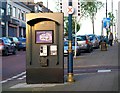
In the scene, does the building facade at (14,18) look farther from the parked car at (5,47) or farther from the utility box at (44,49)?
the utility box at (44,49)

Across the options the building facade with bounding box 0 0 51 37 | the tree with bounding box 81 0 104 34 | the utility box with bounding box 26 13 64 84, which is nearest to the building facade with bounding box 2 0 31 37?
the building facade with bounding box 0 0 51 37

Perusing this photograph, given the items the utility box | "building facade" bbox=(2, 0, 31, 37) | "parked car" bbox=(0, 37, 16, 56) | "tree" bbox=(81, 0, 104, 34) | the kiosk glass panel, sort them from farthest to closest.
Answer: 1. "building facade" bbox=(2, 0, 31, 37)
2. "tree" bbox=(81, 0, 104, 34)
3. "parked car" bbox=(0, 37, 16, 56)
4. the kiosk glass panel
5. the utility box

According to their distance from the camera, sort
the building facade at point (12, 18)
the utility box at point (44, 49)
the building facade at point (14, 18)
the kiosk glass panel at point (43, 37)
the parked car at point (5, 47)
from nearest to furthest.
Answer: the utility box at point (44, 49)
the kiosk glass panel at point (43, 37)
the parked car at point (5, 47)
the building facade at point (12, 18)
the building facade at point (14, 18)

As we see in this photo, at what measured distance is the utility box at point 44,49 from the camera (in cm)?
1295

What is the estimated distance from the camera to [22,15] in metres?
76.1

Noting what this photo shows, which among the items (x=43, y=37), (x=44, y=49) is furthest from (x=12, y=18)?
(x=44, y=49)

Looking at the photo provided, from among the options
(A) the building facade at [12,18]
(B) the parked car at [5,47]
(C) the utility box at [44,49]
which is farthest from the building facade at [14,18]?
(C) the utility box at [44,49]

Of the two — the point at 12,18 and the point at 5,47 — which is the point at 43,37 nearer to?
the point at 5,47

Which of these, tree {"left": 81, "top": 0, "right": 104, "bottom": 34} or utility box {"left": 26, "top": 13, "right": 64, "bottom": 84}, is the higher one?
tree {"left": 81, "top": 0, "right": 104, "bottom": 34}

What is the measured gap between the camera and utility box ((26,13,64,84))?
12.9 metres

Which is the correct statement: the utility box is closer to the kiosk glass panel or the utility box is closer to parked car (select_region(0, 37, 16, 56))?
the kiosk glass panel

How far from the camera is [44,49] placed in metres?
13.0

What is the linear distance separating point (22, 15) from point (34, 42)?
209 ft

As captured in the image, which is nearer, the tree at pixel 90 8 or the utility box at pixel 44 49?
the utility box at pixel 44 49
